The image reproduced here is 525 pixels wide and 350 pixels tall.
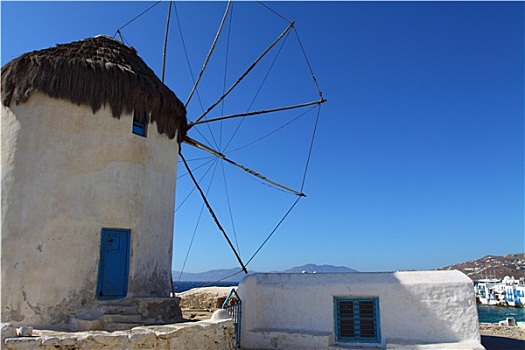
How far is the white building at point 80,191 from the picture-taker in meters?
7.73

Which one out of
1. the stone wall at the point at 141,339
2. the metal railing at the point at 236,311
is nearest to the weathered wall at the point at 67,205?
the stone wall at the point at 141,339

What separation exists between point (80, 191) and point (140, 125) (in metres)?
2.06

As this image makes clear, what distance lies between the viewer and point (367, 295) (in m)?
9.70

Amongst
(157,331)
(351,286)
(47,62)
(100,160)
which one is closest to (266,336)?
(351,286)

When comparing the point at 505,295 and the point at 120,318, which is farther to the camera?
the point at 505,295

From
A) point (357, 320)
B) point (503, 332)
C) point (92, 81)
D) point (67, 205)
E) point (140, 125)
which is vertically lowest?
point (503, 332)

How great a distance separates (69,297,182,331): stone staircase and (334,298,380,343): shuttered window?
3.78 metres

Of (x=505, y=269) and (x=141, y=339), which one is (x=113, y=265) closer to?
(x=141, y=339)

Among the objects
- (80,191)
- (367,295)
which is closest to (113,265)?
(80,191)

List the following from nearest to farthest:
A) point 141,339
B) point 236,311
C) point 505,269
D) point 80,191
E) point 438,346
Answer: point 141,339
point 80,191
point 438,346
point 236,311
point 505,269

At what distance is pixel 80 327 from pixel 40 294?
42.5 inches

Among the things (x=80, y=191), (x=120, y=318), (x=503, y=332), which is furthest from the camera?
(x=503, y=332)

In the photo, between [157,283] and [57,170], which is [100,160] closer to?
[57,170]

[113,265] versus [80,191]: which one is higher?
[80,191]
